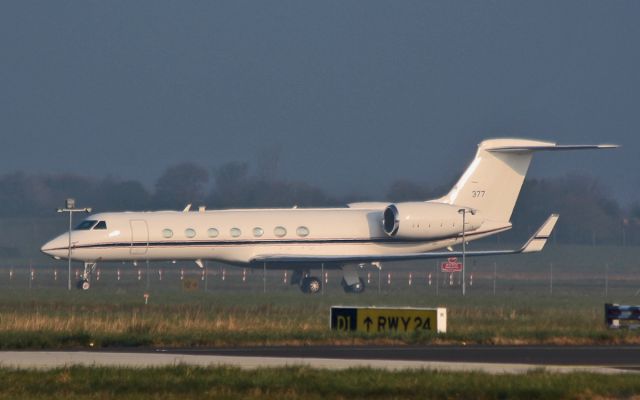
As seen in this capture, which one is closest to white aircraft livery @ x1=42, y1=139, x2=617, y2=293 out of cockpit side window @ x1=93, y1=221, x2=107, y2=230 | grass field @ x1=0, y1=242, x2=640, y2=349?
cockpit side window @ x1=93, y1=221, x2=107, y2=230

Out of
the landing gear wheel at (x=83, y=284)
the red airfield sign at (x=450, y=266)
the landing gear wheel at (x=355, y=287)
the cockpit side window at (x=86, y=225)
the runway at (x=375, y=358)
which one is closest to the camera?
the runway at (x=375, y=358)

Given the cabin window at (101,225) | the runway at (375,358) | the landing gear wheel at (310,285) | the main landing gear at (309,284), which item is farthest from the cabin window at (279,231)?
the runway at (375,358)

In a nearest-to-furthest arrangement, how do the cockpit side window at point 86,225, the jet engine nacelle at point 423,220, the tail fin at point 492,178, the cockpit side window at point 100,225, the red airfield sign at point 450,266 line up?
the cockpit side window at point 100,225
the cockpit side window at point 86,225
the red airfield sign at point 450,266
the jet engine nacelle at point 423,220
the tail fin at point 492,178

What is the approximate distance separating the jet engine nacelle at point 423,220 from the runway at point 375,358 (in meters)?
25.2

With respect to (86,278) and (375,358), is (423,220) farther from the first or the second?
(375,358)

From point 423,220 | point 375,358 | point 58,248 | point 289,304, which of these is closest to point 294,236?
point 423,220

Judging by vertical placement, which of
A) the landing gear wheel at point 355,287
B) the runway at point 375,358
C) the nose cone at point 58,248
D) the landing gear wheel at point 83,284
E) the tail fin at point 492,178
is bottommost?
the landing gear wheel at point 355,287

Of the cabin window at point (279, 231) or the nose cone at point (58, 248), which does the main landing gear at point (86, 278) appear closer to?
the nose cone at point (58, 248)

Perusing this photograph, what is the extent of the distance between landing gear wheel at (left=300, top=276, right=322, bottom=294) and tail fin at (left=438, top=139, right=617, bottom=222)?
7.06 m

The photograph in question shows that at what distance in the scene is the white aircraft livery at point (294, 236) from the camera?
4888 centimetres

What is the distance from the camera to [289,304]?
39281mm

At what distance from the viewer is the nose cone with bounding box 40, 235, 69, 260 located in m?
48.6

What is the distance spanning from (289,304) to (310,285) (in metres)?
11.1

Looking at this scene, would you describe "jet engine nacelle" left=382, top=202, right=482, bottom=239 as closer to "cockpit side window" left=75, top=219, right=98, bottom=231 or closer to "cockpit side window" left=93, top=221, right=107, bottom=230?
"cockpit side window" left=93, top=221, right=107, bottom=230
